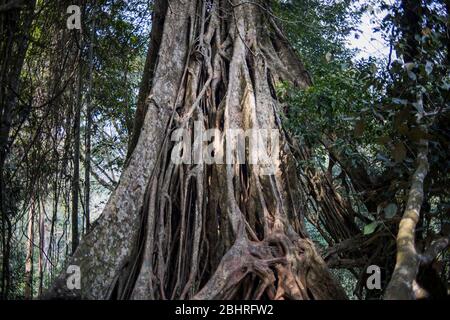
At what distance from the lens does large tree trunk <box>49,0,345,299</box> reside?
283 centimetres

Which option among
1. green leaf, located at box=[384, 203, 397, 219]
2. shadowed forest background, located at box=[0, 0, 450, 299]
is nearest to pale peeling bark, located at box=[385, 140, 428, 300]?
shadowed forest background, located at box=[0, 0, 450, 299]

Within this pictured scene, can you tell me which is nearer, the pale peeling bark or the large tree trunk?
the pale peeling bark

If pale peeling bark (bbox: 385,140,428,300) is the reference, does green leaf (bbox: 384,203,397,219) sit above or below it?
above

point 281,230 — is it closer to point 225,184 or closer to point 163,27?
point 225,184

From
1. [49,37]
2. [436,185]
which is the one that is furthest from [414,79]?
[49,37]

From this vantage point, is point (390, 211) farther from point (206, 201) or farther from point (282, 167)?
point (206, 201)

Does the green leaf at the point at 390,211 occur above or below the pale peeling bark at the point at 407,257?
above

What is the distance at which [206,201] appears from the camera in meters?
3.48

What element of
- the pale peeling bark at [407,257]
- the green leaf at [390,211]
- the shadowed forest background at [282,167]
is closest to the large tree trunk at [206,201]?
the shadowed forest background at [282,167]

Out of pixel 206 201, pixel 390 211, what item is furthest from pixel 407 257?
pixel 206 201

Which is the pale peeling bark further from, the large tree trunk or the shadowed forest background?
the large tree trunk

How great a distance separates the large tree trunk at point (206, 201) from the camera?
2.83 meters

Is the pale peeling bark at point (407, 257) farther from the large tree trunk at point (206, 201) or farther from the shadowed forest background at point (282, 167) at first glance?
the large tree trunk at point (206, 201)
